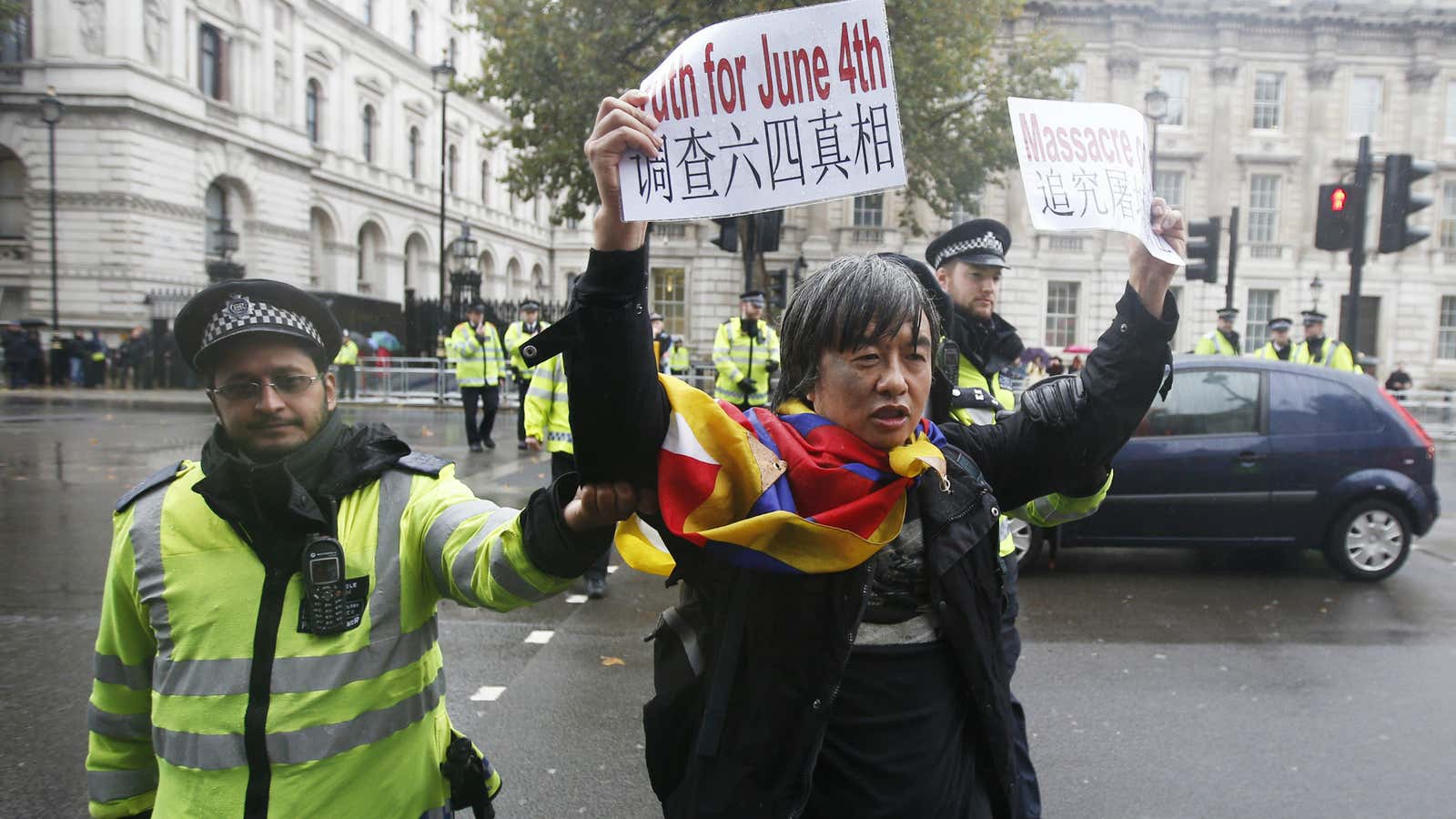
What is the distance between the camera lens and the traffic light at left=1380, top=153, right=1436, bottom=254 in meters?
9.84

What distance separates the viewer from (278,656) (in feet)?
5.81

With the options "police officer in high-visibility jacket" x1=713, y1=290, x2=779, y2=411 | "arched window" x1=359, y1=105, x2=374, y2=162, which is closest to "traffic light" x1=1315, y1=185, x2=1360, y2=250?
"police officer in high-visibility jacket" x1=713, y1=290, x2=779, y2=411

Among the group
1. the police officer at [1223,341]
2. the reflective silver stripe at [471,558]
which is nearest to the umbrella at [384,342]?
the police officer at [1223,341]

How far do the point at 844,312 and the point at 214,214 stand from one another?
3674 centimetres

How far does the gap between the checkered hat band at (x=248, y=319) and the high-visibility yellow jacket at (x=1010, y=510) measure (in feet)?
5.49

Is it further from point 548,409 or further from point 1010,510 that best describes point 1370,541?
point 1010,510

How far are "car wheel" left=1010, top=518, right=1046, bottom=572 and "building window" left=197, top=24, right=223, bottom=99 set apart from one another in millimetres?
34070

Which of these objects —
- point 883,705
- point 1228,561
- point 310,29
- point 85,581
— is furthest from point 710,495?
point 310,29

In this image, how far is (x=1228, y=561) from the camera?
7641 millimetres

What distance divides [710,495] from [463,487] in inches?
30.9

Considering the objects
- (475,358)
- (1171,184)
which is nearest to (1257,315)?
(1171,184)

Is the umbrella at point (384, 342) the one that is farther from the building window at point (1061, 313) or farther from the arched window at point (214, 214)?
the building window at point (1061, 313)

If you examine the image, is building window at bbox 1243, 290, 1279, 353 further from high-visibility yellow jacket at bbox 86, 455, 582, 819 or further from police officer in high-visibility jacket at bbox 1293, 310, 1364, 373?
high-visibility yellow jacket at bbox 86, 455, 582, 819

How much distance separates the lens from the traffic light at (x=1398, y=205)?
984 cm
